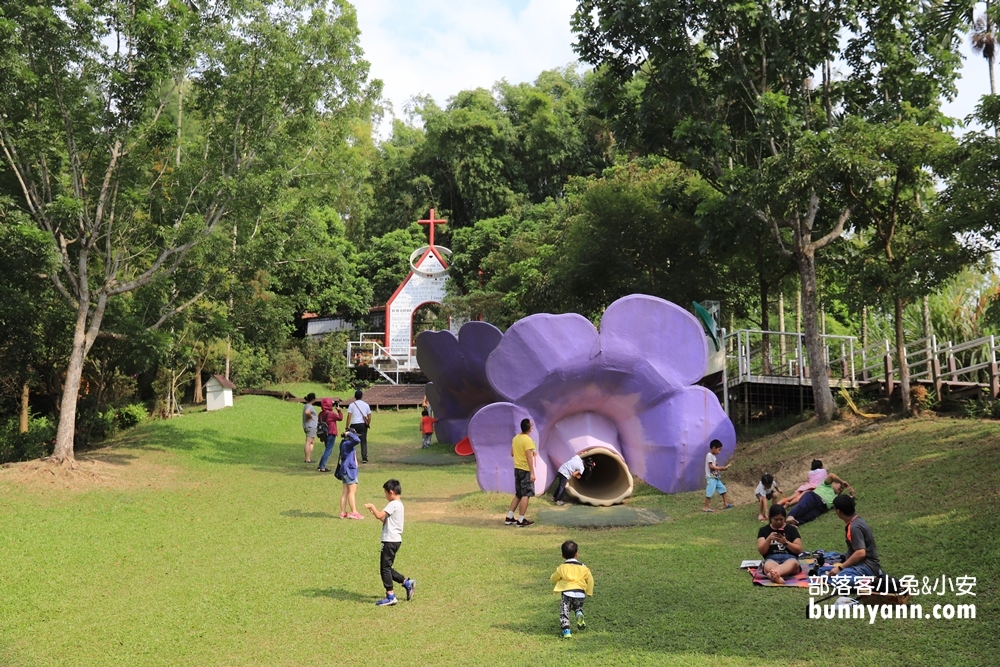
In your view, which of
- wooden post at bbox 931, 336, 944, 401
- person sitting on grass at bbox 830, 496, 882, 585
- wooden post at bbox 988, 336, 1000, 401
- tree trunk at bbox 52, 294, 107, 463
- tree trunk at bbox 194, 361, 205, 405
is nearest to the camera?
person sitting on grass at bbox 830, 496, 882, 585

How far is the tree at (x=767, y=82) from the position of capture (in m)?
17.0

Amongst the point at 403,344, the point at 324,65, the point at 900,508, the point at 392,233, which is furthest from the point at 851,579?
the point at 392,233

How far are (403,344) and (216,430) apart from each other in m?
16.6

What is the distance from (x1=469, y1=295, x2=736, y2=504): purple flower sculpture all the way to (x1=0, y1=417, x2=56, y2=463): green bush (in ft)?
35.2

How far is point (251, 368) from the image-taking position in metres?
34.7

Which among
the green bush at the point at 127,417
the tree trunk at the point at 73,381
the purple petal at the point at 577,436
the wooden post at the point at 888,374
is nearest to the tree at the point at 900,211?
the wooden post at the point at 888,374

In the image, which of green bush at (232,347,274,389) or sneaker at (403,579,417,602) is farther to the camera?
green bush at (232,347,274,389)

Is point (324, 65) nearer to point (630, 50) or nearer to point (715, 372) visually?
point (630, 50)

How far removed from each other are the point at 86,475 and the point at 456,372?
8462 mm

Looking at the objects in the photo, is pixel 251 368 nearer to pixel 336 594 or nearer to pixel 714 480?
pixel 714 480

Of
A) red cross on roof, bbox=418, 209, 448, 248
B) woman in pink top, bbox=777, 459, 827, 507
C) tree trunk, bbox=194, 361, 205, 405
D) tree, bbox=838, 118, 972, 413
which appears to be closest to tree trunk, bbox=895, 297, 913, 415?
tree, bbox=838, 118, 972, 413

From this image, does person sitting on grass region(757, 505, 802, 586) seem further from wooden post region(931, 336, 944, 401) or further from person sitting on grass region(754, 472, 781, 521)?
wooden post region(931, 336, 944, 401)

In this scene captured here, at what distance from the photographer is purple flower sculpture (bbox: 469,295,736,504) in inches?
554

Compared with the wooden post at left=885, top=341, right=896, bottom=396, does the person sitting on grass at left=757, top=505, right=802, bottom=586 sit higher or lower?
lower
